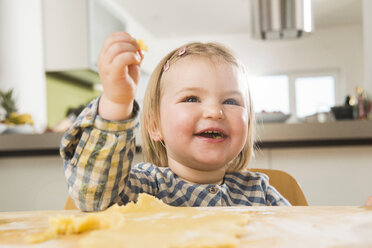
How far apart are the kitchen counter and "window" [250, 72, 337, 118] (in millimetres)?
5334

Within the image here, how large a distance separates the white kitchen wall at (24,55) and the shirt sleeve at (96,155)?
8.40 feet

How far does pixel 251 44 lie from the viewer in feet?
23.7

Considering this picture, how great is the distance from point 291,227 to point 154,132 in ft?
2.01

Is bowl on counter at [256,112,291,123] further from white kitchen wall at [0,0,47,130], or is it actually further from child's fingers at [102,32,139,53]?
white kitchen wall at [0,0,47,130]

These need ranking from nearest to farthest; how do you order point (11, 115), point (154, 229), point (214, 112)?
point (154, 229), point (214, 112), point (11, 115)

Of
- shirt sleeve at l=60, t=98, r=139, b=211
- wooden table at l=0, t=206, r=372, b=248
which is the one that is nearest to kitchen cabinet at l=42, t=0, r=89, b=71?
shirt sleeve at l=60, t=98, r=139, b=211

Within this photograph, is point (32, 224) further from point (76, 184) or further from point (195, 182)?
point (195, 182)

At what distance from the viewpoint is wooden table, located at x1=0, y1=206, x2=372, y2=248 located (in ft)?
1.12

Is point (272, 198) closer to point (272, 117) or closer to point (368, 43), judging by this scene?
point (272, 117)

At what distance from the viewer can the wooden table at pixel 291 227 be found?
34cm

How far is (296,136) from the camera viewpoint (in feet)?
5.49

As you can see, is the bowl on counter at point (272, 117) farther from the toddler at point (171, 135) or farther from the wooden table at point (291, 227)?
the wooden table at point (291, 227)

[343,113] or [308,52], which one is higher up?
[308,52]

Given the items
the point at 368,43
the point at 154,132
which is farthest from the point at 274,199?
the point at 368,43
